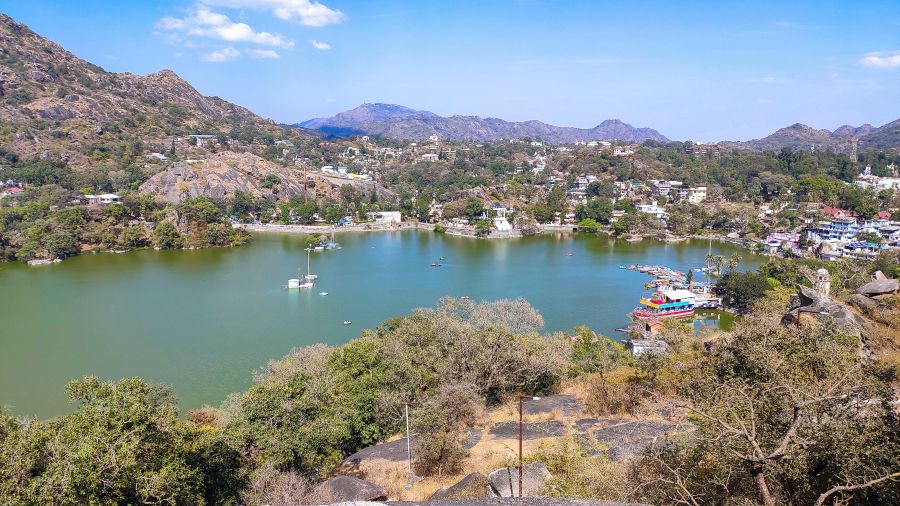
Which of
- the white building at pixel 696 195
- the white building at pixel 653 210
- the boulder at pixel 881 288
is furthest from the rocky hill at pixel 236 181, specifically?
the boulder at pixel 881 288

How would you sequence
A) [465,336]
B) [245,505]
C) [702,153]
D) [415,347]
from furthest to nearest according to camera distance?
[702,153], [415,347], [465,336], [245,505]

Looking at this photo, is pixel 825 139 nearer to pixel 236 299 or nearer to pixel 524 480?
pixel 236 299

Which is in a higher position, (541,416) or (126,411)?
(126,411)

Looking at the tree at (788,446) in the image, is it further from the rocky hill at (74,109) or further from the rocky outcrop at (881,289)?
the rocky hill at (74,109)

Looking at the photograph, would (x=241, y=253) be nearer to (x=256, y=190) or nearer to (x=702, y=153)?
(x=256, y=190)

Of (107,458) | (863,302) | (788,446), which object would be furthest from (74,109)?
(788,446)

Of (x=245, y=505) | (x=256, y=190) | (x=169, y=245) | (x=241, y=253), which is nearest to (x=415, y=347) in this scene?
(x=245, y=505)

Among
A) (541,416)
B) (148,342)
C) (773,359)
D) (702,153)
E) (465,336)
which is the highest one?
(702,153)
